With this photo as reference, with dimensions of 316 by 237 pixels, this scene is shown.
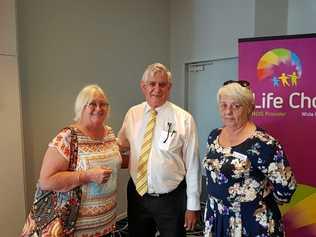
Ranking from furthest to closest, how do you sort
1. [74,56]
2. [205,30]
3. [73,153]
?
1. [205,30]
2. [74,56]
3. [73,153]

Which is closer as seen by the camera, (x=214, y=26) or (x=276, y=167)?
(x=276, y=167)

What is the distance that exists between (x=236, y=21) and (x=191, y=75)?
3.29 ft

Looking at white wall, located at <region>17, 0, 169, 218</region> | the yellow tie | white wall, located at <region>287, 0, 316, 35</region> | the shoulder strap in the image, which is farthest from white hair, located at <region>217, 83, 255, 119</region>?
white wall, located at <region>287, 0, 316, 35</region>

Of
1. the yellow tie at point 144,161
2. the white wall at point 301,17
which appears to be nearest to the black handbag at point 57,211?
the yellow tie at point 144,161

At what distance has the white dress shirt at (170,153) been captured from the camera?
188 centimetres

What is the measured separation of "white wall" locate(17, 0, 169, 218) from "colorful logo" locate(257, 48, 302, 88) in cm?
177

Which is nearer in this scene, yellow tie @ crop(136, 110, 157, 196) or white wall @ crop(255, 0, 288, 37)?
yellow tie @ crop(136, 110, 157, 196)

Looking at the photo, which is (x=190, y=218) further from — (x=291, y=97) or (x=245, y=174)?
(x=291, y=97)

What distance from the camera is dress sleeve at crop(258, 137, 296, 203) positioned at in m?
1.49

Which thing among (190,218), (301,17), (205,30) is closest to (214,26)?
(205,30)

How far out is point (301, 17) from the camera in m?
3.26

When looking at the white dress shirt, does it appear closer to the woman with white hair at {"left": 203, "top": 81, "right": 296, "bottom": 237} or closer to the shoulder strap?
the woman with white hair at {"left": 203, "top": 81, "right": 296, "bottom": 237}

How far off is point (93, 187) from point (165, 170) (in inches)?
17.9

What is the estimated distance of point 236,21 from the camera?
11.4ft
